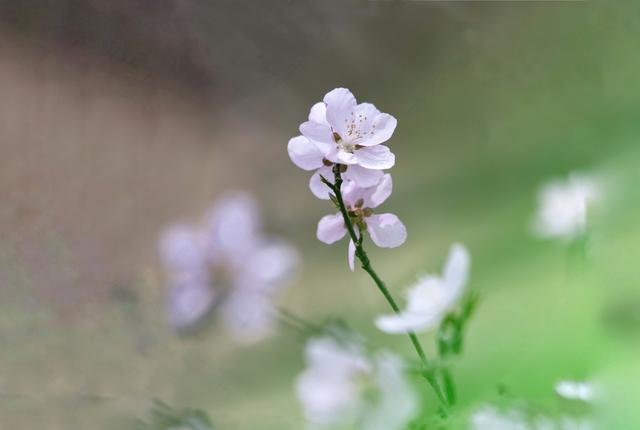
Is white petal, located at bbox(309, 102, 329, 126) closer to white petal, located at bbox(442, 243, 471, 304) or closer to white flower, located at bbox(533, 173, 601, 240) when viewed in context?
white petal, located at bbox(442, 243, 471, 304)

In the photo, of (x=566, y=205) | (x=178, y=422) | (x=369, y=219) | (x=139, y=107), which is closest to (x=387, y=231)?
(x=369, y=219)

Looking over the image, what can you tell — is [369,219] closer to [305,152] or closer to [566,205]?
[305,152]

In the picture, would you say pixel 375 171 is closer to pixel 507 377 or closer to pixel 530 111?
pixel 507 377

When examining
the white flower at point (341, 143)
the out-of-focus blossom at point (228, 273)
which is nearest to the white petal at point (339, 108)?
the white flower at point (341, 143)

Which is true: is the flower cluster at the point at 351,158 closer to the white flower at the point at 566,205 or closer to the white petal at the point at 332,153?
the white petal at the point at 332,153

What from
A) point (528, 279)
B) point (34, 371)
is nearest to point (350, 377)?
point (528, 279)

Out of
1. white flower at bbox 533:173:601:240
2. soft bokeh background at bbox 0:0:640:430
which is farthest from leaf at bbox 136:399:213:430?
white flower at bbox 533:173:601:240

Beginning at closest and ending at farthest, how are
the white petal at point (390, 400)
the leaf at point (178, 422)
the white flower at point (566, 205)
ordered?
the white petal at point (390, 400)
the leaf at point (178, 422)
the white flower at point (566, 205)
